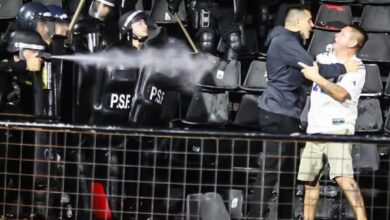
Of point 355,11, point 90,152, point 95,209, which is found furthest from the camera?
point 355,11

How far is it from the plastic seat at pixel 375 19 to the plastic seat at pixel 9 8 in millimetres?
3715

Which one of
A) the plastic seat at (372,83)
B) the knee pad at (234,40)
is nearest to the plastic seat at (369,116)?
the plastic seat at (372,83)

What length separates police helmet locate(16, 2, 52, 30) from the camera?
36.7 ft

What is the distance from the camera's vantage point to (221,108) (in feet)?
38.9

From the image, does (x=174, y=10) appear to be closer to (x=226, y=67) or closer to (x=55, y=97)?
(x=226, y=67)

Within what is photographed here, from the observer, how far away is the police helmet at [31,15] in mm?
11180

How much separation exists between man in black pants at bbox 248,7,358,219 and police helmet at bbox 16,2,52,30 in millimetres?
2284

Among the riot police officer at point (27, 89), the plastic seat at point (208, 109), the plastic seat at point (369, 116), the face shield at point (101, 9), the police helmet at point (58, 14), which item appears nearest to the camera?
the riot police officer at point (27, 89)

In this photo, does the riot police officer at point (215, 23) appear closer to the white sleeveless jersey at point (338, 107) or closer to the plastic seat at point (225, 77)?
the plastic seat at point (225, 77)

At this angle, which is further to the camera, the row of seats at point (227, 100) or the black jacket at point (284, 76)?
the row of seats at point (227, 100)

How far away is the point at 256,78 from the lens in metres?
→ 11.9

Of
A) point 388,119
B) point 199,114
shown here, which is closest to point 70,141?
point 199,114

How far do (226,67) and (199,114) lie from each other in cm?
57

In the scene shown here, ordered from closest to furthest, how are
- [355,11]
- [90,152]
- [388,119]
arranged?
1. [90,152]
2. [388,119]
3. [355,11]
